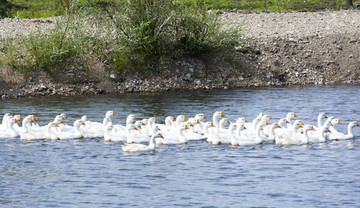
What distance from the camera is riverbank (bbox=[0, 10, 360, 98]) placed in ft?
106

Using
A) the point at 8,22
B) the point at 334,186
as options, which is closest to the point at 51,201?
the point at 334,186

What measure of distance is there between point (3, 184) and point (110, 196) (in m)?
3.16

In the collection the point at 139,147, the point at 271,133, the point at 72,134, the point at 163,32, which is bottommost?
the point at 139,147

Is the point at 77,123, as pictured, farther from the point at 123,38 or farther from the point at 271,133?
the point at 123,38

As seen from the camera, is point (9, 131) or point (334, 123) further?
point (334, 123)

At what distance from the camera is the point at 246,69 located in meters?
35.6

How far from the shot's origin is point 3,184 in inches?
618

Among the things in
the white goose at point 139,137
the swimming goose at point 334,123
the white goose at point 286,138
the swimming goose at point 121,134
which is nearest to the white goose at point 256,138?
the white goose at point 286,138

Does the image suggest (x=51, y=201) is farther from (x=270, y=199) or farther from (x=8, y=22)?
(x=8, y=22)

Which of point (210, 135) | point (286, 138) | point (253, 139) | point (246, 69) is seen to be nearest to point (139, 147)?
point (210, 135)

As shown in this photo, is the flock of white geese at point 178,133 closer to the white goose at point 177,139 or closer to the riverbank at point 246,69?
the white goose at point 177,139

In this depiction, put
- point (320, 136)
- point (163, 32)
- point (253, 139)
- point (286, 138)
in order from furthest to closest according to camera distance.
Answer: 1. point (163, 32)
2. point (320, 136)
3. point (253, 139)
4. point (286, 138)

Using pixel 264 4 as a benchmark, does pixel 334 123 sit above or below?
below

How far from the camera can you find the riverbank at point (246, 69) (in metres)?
32.2
